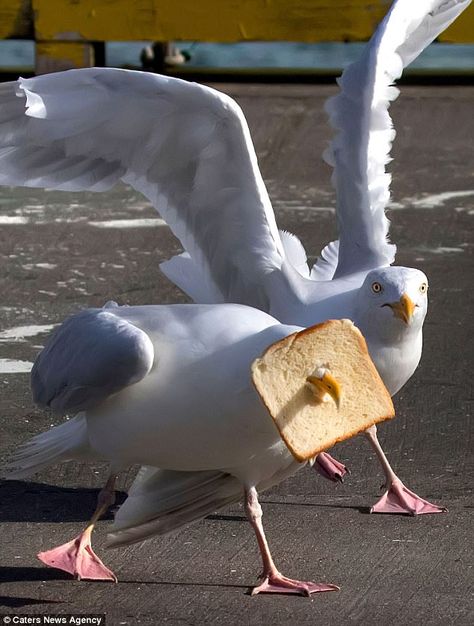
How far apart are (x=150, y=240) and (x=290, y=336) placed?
173 inches

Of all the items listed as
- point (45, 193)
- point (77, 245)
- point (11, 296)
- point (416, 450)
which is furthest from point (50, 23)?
point (416, 450)

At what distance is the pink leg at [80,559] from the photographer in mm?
4191

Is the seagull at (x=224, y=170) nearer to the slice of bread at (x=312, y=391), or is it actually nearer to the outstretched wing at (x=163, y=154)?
the outstretched wing at (x=163, y=154)

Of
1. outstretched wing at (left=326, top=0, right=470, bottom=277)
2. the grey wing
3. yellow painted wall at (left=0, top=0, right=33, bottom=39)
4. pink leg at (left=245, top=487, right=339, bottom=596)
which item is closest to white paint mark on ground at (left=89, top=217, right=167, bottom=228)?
outstretched wing at (left=326, top=0, right=470, bottom=277)

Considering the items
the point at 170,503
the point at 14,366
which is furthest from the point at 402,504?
the point at 14,366

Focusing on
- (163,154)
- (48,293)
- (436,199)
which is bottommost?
(436,199)

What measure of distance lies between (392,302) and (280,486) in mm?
882

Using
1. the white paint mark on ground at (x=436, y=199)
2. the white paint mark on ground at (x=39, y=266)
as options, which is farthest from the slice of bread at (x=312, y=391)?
the white paint mark on ground at (x=436, y=199)

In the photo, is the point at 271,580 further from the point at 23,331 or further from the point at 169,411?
the point at 23,331

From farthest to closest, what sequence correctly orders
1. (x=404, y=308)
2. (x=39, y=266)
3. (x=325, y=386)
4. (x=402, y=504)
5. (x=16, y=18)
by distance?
(x=16, y=18)
(x=39, y=266)
(x=402, y=504)
(x=404, y=308)
(x=325, y=386)

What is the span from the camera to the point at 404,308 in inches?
177

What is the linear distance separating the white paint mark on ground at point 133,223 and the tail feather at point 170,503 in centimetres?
429

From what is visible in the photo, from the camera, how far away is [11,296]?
284 inches

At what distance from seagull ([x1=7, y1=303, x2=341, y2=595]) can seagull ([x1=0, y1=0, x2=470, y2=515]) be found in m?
0.72
